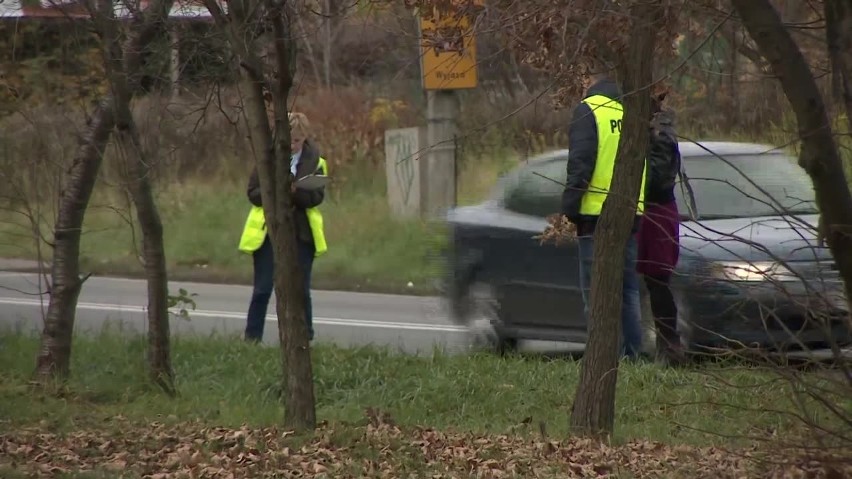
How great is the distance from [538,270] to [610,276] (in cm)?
297

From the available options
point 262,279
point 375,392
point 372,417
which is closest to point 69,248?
point 262,279

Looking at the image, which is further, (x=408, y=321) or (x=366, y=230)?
(x=366, y=230)

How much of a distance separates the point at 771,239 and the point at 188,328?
6.00 metres

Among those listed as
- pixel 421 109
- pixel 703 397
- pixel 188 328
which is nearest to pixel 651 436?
pixel 703 397

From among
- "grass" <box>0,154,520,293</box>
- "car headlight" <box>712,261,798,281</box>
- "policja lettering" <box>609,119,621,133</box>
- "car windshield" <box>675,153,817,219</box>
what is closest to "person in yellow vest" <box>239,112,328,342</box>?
"policja lettering" <box>609,119,621,133</box>

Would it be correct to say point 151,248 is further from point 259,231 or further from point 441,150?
point 441,150

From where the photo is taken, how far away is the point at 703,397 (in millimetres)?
7230

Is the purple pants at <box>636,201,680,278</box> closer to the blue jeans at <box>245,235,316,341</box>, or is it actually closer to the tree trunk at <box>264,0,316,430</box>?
the tree trunk at <box>264,0,316,430</box>

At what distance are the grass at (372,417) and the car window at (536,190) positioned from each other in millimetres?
1160

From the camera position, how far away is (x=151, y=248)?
26.3 feet

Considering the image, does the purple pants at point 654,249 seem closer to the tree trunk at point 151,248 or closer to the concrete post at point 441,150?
the tree trunk at point 151,248

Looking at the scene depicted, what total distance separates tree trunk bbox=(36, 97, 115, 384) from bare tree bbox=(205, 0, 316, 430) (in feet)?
7.53

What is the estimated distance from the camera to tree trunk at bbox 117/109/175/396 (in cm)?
773

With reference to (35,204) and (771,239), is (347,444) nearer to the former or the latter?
(771,239)
